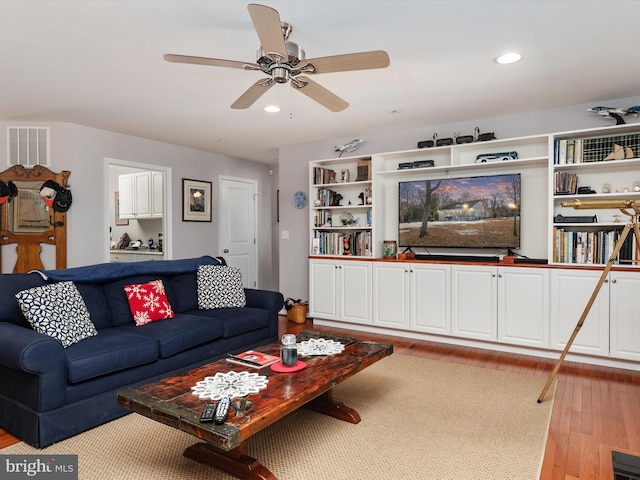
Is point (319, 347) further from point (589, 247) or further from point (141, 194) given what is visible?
point (141, 194)

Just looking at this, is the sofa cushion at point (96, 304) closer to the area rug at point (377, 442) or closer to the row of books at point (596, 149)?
the area rug at point (377, 442)

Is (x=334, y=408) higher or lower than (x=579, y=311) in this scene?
lower

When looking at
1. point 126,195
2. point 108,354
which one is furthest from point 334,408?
point 126,195

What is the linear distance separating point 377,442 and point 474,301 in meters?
2.33

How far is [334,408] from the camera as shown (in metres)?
2.64

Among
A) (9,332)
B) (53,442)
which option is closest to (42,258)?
(9,332)

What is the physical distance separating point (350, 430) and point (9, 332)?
6.80 ft

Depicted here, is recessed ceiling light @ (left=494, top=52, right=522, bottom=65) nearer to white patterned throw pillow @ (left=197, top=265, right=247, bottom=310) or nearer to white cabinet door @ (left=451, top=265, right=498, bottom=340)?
white cabinet door @ (left=451, top=265, right=498, bottom=340)

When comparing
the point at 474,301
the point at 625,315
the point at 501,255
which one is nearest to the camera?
the point at 625,315

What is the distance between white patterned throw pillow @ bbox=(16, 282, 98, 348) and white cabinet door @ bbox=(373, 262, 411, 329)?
2968 millimetres

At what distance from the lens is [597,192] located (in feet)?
12.8

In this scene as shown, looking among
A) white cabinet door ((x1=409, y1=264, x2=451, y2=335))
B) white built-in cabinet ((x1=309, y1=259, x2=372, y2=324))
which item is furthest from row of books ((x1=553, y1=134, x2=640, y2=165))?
white built-in cabinet ((x1=309, y1=259, x2=372, y2=324))

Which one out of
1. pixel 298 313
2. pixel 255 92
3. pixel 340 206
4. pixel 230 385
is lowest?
pixel 298 313

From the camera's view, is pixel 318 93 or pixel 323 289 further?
pixel 323 289
